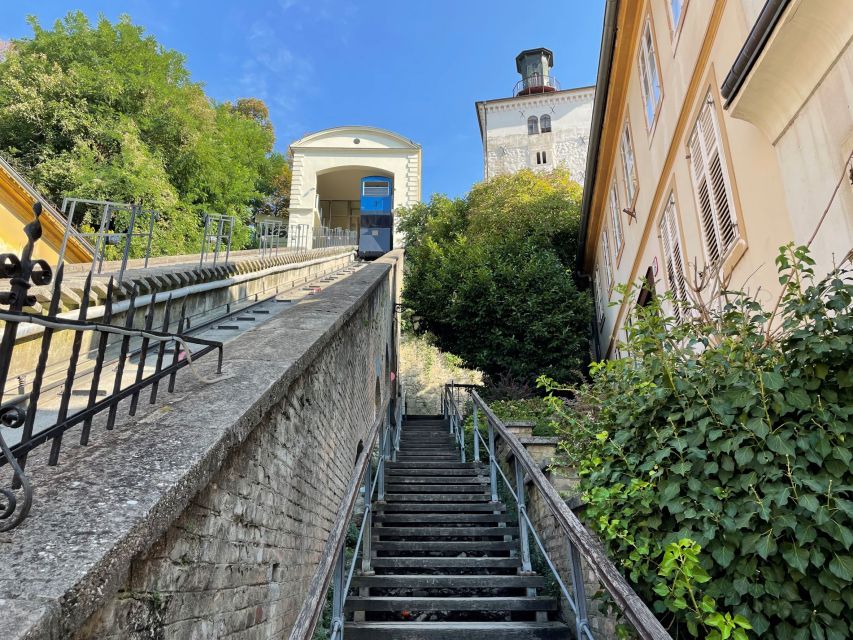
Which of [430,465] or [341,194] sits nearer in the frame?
[430,465]

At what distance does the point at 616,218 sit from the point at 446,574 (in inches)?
322

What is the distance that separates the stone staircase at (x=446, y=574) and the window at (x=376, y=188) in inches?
817

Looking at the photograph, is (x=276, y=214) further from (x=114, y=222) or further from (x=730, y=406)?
(x=730, y=406)

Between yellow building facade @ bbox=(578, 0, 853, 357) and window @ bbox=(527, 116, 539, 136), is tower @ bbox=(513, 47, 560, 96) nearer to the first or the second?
window @ bbox=(527, 116, 539, 136)

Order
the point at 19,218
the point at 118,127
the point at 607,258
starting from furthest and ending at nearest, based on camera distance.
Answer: the point at 118,127
the point at 607,258
the point at 19,218

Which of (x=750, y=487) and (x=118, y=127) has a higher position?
(x=118, y=127)

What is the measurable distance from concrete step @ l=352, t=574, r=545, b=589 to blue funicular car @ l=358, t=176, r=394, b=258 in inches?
811

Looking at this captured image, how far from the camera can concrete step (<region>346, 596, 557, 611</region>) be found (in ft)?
11.4

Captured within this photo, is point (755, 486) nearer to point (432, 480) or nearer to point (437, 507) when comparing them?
point (437, 507)

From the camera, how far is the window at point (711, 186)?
Answer: 4992 mm

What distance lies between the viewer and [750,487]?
7.34 feet

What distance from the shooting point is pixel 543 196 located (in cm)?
1673

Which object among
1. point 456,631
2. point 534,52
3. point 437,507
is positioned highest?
point 534,52

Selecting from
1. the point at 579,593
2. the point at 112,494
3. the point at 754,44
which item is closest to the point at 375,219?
the point at 754,44
